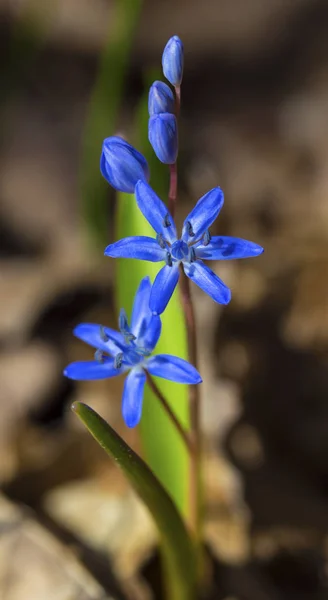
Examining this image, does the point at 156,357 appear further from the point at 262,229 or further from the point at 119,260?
the point at 262,229

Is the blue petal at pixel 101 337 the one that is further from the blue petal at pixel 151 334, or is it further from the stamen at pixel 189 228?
the stamen at pixel 189 228

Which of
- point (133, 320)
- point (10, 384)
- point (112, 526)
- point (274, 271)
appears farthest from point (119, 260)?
point (274, 271)

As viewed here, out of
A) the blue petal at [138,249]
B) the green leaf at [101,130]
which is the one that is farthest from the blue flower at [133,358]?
the green leaf at [101,130]

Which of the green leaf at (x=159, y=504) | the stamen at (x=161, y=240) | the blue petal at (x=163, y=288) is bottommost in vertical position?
the green leaf at (x=159, y=504)

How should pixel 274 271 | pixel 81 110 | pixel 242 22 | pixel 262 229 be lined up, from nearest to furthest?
1. pixel 274 271
2. pixel 262 229
3. pixel 81 110
4. pixel 242 22

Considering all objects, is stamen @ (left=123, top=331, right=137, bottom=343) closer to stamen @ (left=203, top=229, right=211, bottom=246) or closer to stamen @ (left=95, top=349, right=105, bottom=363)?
stamen @ (left=95, top=349, right=105, bottom=363)

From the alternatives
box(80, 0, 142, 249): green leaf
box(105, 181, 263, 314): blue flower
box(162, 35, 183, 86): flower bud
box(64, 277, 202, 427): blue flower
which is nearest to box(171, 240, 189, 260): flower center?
box(105, 181, 263, 314): blue flower
